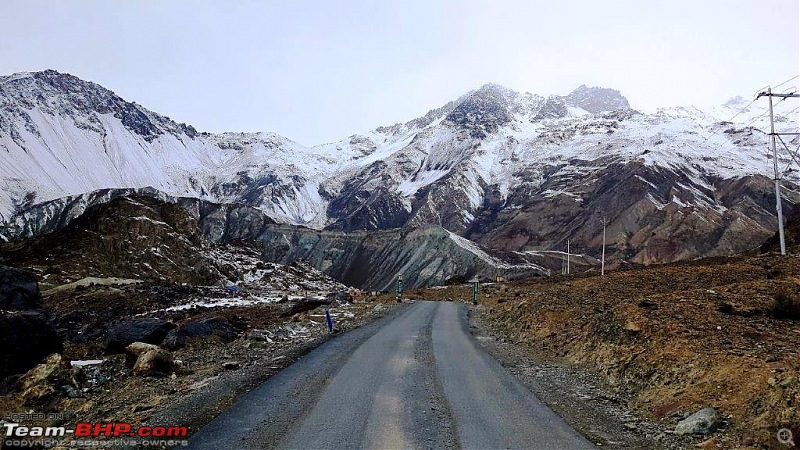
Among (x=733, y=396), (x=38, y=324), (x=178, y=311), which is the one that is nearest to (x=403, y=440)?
(x=733, y=396)

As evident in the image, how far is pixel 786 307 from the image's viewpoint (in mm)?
11773

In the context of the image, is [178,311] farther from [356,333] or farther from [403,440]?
[403,440]

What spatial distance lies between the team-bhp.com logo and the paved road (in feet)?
1.70

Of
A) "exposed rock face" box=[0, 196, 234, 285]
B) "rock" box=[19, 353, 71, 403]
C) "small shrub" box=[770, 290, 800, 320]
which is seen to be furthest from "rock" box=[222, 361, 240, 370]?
"exposed rock face" box=[0, 196, 234, 285]

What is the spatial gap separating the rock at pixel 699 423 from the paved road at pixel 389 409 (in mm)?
1604

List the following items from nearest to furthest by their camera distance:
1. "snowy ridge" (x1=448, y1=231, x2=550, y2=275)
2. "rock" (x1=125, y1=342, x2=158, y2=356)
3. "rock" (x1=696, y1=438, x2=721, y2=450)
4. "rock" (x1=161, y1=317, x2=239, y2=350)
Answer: "rock" (x1=696, y1=438, x2=721, y2=450), "rock" (x1=125, y1=342, x2=158, y2=356), "rock" (x1=161, y1=317, x2=239, y2=350), "snowy ridge" (x1=448, y1=231, x2=550, y2=275)

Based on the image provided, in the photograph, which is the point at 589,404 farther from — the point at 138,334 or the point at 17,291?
the point at 17,291

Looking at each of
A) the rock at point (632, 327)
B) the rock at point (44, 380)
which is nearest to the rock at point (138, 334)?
the rock at point (44, 380)

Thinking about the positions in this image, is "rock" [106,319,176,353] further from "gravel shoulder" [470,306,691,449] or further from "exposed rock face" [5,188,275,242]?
"exposed rock face" [5,188,275,242]

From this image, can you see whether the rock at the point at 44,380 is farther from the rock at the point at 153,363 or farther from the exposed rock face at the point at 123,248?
the exposed rock face at the point at 123,248

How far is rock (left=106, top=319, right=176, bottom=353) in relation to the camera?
61.8 feet

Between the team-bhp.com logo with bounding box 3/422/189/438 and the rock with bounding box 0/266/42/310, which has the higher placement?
the rock with bounding box 0/266/42/310

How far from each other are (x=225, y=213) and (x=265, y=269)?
105 metres

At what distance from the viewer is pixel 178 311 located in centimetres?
3697
